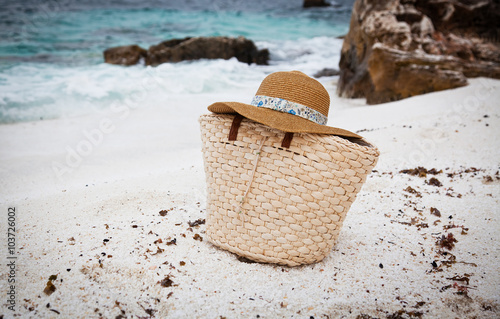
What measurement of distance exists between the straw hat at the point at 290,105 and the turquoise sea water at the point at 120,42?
717cm

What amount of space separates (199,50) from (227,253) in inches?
510

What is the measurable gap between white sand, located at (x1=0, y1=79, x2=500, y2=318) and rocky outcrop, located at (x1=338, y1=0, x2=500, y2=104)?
7.96 feet

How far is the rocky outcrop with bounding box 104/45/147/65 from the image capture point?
13.1 meters

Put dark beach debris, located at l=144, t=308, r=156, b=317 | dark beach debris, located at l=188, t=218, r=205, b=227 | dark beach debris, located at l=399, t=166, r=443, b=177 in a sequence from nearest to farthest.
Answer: dark beach debris, located at l=144, t=308, r=156, b=317
dark beach debris, located at l=188, t=218, r=205, b=227
dark beach debris, located at l=399, t=166, r=443, b=177

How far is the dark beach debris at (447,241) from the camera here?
2.17 metres

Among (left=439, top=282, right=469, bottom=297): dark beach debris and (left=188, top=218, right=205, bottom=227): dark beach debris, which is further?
(left=188, top=218, right=205, bottom=227): dark beach debris

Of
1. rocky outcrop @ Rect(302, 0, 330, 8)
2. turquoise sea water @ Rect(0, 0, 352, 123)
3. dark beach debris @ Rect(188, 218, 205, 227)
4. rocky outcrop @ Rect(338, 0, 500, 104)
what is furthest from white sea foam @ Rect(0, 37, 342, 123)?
rocky outcrop @ Rect(302, 0, 330, 8)

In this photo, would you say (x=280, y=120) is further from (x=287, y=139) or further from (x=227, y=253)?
(x=227, y=253)

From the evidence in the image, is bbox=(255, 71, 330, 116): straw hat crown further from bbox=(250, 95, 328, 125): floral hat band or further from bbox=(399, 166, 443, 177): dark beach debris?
bbox=(399, 166, 443, 177): dark beach debris

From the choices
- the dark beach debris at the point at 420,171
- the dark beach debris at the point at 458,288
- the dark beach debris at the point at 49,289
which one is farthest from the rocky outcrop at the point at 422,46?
the dark beach debris at the point at 49,289

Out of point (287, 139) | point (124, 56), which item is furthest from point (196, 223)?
point (124, 56)

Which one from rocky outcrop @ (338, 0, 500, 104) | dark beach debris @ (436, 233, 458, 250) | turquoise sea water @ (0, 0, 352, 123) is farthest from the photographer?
turquoise sea water @ (0, 0, 352, 123)

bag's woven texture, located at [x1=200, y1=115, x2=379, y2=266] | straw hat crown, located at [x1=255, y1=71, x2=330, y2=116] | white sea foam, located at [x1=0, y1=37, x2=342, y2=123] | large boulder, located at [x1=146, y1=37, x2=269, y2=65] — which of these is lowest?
white sea foam, located at [x1=0, y1=37, x2=342, y2=123]

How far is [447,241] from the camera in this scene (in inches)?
87.0
